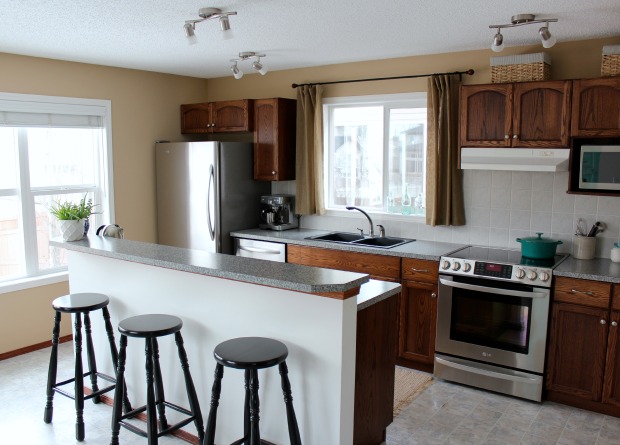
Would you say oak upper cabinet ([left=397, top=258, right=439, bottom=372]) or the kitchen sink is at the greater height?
the kitchen sink

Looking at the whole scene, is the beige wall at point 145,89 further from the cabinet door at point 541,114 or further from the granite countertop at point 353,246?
the granite countertop at point 353,246

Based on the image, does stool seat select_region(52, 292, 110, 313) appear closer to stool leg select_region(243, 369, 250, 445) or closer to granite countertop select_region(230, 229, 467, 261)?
stool leg select_region(243, 369, 250, 445)

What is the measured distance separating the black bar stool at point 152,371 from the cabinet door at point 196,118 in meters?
3.05

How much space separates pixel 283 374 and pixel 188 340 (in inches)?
33.4

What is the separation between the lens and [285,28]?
3615 millimetres

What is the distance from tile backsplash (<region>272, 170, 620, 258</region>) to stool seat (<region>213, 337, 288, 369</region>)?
2451mm

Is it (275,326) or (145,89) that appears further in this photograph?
(145,89)

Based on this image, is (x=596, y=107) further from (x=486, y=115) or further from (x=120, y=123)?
(x=120, y=123)

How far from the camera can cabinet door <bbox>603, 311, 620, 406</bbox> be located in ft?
11.3

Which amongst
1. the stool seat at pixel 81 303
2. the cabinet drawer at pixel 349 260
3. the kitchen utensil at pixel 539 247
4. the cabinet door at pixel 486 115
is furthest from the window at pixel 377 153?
the stool seat at pixel 81 303

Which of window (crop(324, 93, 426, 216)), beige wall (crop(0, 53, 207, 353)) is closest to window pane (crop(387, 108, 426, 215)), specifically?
window (crop(324, 93, 426, 216))

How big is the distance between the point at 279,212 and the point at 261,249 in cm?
50

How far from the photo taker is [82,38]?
153 inches

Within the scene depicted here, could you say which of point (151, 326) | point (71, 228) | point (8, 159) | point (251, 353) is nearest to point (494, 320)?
point (251, 353)
